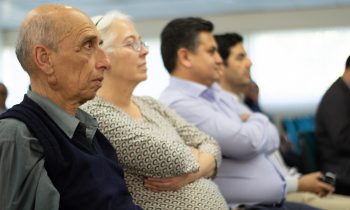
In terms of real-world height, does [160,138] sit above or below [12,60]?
above

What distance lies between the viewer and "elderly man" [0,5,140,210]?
115cm

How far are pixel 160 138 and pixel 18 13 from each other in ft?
23.1

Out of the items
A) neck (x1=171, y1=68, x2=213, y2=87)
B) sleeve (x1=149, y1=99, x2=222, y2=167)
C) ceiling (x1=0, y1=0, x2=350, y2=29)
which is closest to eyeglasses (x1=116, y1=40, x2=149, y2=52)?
sleeve (x1=149, y1=99, x2=222, y2=167)

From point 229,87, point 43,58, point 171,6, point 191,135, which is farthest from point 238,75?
point 171,6

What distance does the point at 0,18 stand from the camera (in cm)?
835

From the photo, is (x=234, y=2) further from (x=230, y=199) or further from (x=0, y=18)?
(x=230, y=199)

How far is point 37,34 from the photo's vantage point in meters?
1.24

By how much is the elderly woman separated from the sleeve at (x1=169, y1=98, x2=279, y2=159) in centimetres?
20

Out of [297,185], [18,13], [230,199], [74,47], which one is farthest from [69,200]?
[18,13]

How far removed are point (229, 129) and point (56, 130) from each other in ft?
3.41

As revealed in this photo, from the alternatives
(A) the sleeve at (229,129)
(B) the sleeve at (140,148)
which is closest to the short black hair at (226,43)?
(A) the sleeve at (229,129)

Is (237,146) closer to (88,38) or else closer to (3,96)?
(88,38)

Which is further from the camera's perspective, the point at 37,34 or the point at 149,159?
the point at 149,159

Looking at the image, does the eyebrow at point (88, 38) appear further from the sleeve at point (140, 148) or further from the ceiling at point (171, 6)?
the ceiling at point (171, 6)
